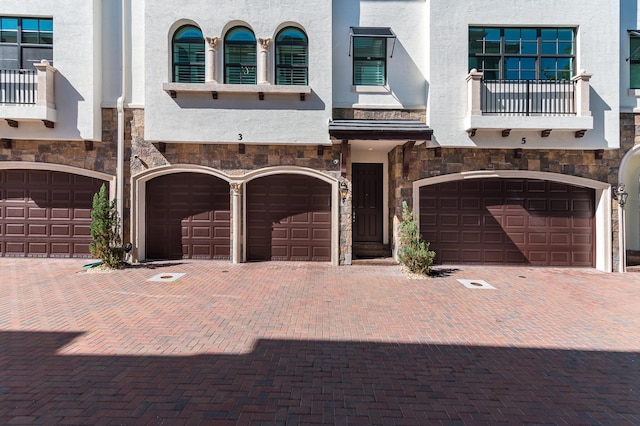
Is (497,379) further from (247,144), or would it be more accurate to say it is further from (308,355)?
(247,144)

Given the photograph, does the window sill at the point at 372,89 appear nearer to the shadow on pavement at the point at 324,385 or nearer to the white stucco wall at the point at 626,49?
the white stucco wall at the point at 626,49

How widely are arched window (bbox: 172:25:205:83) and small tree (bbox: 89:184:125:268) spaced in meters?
4.37

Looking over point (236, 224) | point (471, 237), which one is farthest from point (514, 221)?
point (236, 224)

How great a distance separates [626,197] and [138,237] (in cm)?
1560

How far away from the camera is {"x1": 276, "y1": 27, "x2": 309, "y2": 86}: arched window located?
1002 centimetres

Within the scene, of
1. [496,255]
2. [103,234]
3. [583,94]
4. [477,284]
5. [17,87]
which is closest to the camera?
[477,284]

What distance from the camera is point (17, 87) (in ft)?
31.9

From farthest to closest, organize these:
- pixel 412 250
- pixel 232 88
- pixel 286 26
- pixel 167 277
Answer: pixel 286 26 → pixel 232 88 → pixel 412 250 → pixel 167 277

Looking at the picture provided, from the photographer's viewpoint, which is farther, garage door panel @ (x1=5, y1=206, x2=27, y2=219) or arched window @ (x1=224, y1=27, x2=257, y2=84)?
garage door panel @ (x1=5, y1=206, x2=27, y2=219)

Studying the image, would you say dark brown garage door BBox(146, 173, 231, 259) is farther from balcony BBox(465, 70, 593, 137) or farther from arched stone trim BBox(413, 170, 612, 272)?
balcony BBox(465, 70, 593, 137)

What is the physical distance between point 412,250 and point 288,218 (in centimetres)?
414

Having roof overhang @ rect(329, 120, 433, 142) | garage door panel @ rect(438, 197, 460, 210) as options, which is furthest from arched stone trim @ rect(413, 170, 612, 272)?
roof overhang @ rect(329, 120, 433, 142)

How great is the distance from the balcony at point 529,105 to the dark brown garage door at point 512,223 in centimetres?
183

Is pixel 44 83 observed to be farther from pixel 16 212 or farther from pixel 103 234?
pixel 103 234
